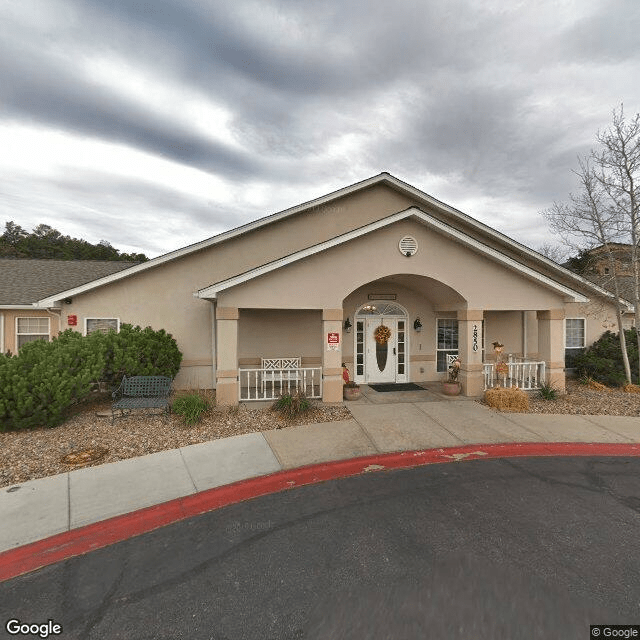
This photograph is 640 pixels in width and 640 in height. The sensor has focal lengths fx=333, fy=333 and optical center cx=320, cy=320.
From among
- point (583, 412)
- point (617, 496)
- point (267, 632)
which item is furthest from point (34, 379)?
point (583, 412)

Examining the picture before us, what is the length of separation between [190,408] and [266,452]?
2.48m

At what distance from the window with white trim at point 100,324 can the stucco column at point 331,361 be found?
6893 mm

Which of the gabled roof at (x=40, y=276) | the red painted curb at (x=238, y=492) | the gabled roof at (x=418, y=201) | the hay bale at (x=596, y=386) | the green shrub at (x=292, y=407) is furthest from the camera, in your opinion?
the gabled roof at (x=40, y=276)

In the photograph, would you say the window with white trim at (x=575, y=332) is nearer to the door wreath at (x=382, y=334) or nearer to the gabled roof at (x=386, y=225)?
the gabled roof at (x=386, y=225)

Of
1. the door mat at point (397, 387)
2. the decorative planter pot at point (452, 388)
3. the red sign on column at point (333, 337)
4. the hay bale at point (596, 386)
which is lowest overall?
the door mat at point (397, 387)

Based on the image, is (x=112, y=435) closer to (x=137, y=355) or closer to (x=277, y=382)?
(x=137, y=355)

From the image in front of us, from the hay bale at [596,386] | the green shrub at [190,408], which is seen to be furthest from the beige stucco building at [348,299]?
the hay bale at [596,386]

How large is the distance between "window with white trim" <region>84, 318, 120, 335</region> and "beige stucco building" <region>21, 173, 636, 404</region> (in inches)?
3.7

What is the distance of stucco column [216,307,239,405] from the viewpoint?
8.84 m

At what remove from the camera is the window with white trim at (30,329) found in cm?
1248

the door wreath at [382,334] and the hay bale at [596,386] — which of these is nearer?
the hay bale at [596,386]

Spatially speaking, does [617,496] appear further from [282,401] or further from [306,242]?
[306,242]

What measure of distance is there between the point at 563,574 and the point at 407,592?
65.6 inches

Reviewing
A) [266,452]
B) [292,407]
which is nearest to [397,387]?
[292,407]
